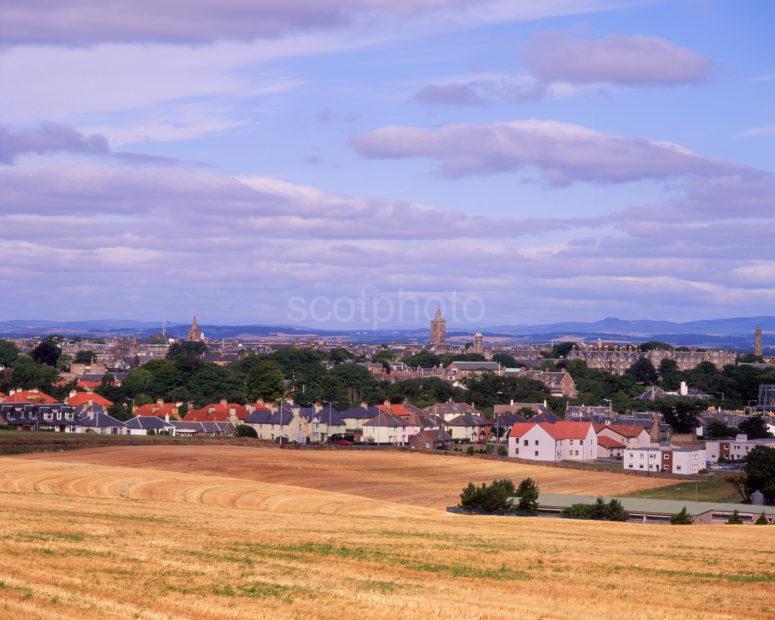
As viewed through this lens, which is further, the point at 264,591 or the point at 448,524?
the point at 448,524

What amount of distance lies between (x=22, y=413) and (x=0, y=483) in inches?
2572

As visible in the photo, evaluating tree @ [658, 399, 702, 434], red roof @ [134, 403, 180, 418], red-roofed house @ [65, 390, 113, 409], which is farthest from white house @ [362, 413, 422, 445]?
tree @ [658, 399, 702, 434]

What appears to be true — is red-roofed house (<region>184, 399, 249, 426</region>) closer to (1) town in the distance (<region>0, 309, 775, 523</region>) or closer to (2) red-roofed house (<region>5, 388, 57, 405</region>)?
(1) town in the distance (<region>0, 309, 775, 523</region>)

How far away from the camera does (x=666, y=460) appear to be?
9994cm

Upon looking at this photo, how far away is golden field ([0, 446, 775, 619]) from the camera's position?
22.3m

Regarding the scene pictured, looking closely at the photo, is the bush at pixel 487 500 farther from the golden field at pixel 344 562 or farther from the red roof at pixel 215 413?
the red roof at pixel 215 413

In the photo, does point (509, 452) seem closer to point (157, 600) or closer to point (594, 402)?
point (594, 402)

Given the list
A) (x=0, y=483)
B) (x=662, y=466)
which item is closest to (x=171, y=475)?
(x=0, y=483)

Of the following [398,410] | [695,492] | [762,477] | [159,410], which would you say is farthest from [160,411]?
[762,477]

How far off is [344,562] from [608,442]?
88.2 m

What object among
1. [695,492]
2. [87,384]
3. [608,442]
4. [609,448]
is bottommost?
[695,492]

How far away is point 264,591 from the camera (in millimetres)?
23281

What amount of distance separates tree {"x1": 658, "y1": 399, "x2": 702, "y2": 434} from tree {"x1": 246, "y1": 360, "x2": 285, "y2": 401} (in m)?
44.8

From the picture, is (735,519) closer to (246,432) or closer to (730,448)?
(730,448)
